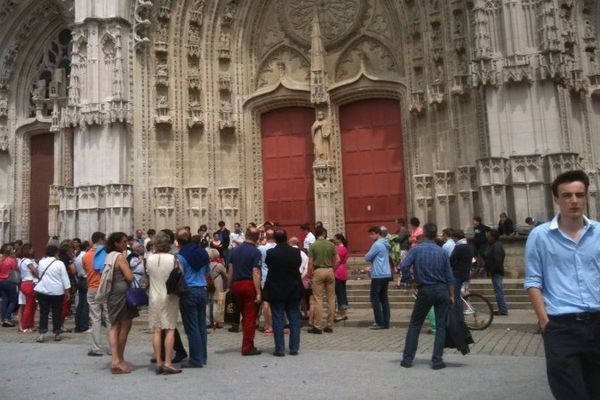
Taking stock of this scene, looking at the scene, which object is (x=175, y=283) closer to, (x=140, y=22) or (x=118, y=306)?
(x=118, y=306)

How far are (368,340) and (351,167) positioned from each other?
10.2 m

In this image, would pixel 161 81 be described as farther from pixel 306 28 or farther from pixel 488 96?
pixel 488 96

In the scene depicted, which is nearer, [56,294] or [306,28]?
[56,294]

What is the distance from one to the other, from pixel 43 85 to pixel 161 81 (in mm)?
6109

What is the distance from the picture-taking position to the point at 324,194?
1830 centimetres

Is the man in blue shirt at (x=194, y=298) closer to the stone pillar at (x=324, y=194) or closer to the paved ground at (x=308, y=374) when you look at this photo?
the paved ground at (x=308, y=374)

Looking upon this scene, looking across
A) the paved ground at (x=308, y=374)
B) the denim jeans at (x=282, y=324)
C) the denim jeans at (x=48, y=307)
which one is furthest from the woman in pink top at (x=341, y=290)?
the denim jeans at (x=48, y=307)

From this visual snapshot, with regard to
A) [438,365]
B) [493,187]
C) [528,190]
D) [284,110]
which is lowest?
[438,365]

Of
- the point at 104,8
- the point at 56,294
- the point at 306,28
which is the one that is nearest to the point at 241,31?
the point at 306,28

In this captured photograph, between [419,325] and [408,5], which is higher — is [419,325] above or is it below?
below

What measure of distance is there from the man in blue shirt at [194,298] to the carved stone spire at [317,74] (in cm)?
1141

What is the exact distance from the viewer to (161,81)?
18.5 metres

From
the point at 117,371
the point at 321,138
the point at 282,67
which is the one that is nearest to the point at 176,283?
the point at 117,371

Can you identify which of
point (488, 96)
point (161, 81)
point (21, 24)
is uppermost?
point (21, 24)
